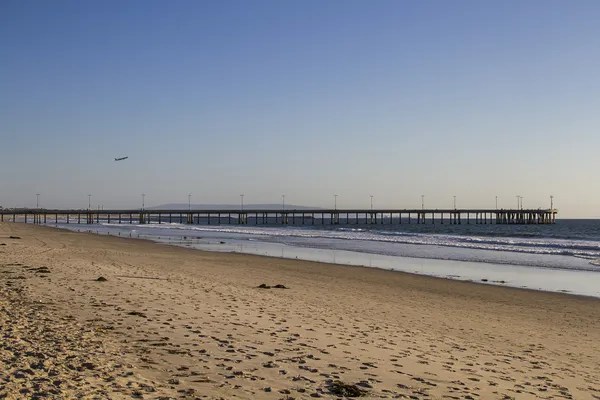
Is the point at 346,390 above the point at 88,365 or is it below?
below

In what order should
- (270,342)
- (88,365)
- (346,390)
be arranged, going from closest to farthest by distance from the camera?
(346,390)
(88,365)
(270,342)

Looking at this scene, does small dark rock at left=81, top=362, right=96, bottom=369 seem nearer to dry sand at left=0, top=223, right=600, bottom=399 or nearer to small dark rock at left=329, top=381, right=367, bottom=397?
dry sand at left=0, top=223, right=600, bottom=399

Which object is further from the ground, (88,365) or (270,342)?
(88,365)

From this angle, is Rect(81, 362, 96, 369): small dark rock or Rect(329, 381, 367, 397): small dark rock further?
Rect(81, 362, 96, 369): small dark rock

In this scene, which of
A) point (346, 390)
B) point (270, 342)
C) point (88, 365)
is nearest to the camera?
point (346, 390)

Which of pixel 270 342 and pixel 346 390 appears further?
pixel 270 342

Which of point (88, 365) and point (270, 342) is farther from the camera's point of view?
point (270, 342)

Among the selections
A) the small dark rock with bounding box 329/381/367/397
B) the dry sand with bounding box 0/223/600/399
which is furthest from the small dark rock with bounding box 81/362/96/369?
the small dark rock with bounding box 329/381/367/397

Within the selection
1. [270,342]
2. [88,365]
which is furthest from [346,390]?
[88,365]

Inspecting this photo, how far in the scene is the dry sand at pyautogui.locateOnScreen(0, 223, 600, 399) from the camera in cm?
613

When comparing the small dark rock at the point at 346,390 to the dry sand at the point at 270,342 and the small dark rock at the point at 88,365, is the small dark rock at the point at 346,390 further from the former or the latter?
the small dark rock at the point at 88,365

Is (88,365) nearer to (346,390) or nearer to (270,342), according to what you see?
(270,342)

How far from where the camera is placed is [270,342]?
324 inches

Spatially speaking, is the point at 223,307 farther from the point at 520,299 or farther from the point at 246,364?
the point at 520,299
